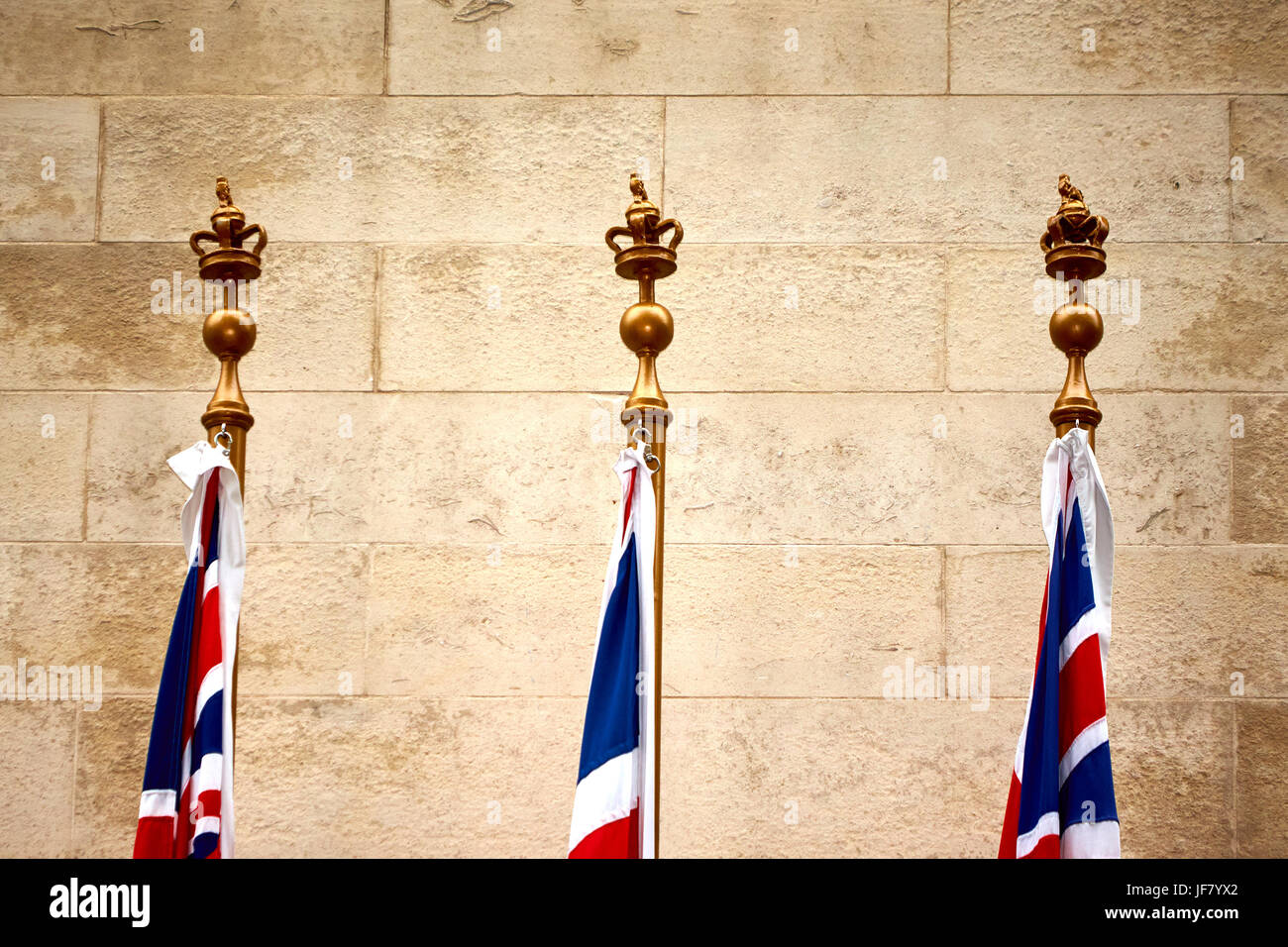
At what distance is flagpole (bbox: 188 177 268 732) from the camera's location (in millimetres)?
7594

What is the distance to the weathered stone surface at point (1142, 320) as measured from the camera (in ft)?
29.5

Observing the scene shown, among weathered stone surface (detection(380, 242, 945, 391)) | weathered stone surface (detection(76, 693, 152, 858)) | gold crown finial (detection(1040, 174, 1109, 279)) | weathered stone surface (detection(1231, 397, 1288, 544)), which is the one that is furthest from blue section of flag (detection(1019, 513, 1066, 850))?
weathered stone surface (detection(76, 693, 152, 858))

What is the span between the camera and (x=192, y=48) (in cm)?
962

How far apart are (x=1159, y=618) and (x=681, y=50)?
363cm

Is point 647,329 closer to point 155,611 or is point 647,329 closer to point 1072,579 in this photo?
point 1072,579

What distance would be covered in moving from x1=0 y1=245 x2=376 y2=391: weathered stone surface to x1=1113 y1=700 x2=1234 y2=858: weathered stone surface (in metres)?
3.92

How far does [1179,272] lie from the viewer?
9.12m

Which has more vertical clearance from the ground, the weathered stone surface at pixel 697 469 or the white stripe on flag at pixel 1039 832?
the weathered stone surface at pixel 697 469

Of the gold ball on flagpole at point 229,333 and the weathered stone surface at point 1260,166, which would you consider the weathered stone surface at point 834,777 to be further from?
the weathered stone surface at point 1260,166

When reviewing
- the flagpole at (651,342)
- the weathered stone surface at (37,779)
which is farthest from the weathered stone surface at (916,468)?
the weathered stone surface at (37,779)

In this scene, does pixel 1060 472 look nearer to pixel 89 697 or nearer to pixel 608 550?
pixel 608 550

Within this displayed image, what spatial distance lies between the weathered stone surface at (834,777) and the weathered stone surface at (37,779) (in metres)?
2.54

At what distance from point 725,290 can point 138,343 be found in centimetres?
286
